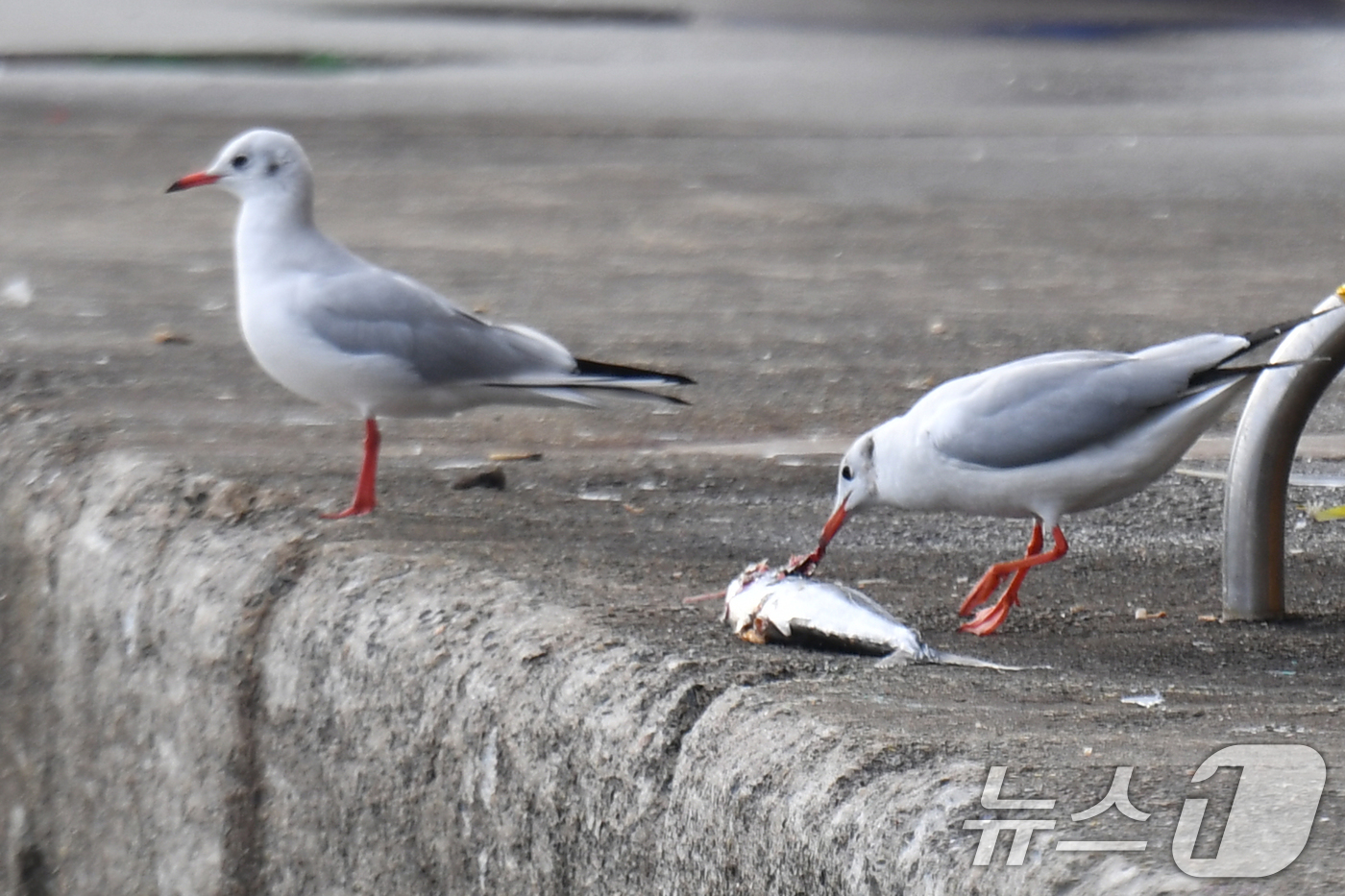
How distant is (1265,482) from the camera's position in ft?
11.7

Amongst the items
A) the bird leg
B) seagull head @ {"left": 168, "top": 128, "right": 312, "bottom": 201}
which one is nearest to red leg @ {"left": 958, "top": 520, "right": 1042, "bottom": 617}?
the bird leg

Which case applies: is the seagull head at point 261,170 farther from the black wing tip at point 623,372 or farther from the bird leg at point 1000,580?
the bird leg at point 1000,580

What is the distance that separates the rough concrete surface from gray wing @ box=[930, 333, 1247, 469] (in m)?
0.30

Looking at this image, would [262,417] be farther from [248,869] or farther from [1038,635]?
[1038,635]

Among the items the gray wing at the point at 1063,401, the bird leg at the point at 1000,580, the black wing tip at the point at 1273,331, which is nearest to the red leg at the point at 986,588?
the bird leg at the point at 1000,580

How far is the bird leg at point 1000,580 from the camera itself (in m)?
3.55

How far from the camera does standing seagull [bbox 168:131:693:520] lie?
15.1 feet

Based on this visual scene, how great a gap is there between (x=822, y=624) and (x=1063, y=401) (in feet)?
2.24

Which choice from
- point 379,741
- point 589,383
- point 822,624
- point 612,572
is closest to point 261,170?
point 589,383

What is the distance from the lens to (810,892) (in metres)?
2.51

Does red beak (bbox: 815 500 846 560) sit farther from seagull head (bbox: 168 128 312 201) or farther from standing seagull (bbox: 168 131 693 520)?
seagull head (bbox: 168 128 312 201)

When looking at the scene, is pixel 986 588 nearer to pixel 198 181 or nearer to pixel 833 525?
pixel 833 525

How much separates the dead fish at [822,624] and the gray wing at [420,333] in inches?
59.6

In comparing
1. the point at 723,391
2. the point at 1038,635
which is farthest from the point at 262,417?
the point at 1038,635
